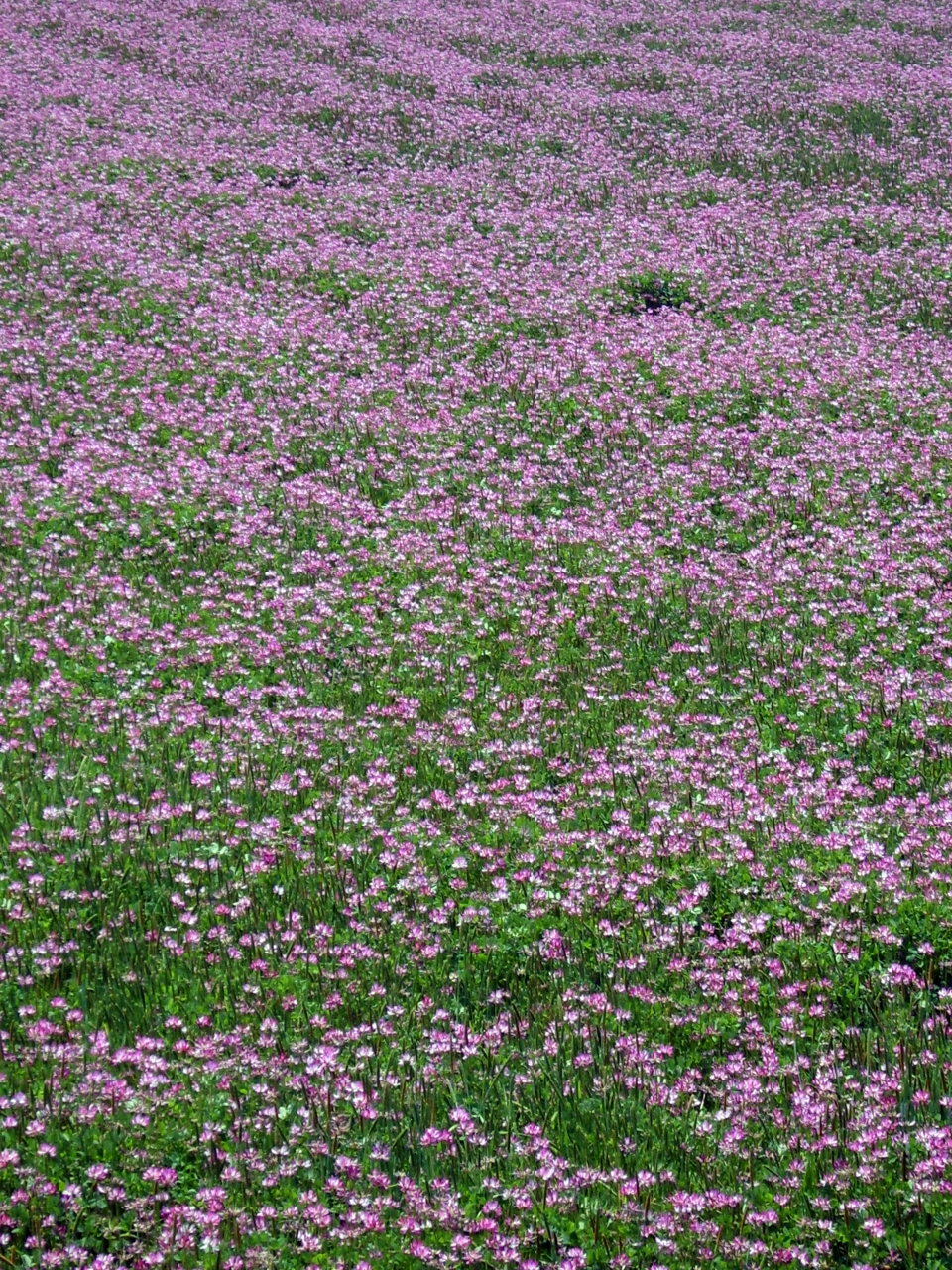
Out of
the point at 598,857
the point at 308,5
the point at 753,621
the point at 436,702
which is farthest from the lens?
the point at 308,5

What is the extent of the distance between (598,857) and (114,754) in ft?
10.2

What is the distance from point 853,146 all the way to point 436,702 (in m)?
20.2

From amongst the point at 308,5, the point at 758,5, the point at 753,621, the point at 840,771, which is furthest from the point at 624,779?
the point at 758,5

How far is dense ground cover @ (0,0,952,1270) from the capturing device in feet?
15.1

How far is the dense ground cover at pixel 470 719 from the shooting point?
15.1ft

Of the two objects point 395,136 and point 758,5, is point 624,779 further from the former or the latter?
point 758,5

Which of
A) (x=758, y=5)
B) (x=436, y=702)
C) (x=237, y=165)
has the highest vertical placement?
(x=758, y=5)

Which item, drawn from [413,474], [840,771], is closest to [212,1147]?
[840,771]

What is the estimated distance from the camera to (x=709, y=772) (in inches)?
299

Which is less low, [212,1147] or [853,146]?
[853,146]

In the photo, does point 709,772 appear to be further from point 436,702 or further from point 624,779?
point 436,702

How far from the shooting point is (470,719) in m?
8.34

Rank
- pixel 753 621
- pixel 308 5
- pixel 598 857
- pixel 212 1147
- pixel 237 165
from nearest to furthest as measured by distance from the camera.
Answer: pixel 212 1147, pixel 598 857, pixel 753 621, pixel 237 165, pixel 308 5

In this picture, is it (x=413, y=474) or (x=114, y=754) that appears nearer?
(x=114, y=754)
